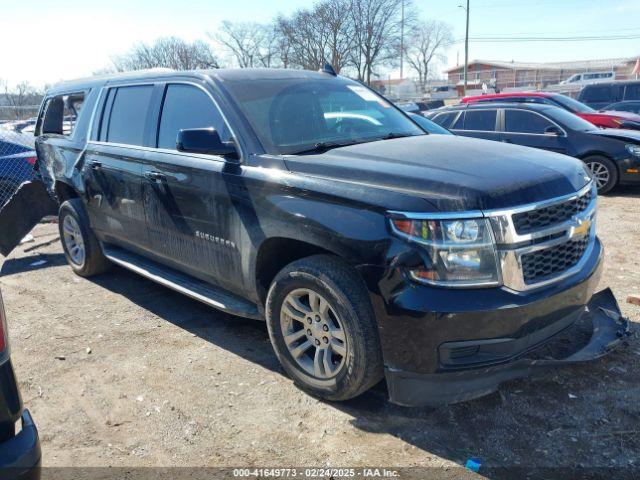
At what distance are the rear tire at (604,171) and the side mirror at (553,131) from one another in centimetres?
64

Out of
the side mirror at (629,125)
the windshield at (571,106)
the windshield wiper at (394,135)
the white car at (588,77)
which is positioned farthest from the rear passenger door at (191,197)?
the white car at (588,77)

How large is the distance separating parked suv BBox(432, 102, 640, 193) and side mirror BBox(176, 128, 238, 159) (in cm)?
721

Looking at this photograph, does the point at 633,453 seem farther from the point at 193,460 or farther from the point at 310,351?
the point at 193,460

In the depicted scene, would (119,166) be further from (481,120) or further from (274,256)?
(481,120)

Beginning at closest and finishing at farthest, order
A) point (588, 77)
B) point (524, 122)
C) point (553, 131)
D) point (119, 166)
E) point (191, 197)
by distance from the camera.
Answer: point (191, 197) → point (119, 166) → point (553, 131) → point (524, 122) → point (588, 77)

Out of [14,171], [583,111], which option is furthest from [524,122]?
[14,171]

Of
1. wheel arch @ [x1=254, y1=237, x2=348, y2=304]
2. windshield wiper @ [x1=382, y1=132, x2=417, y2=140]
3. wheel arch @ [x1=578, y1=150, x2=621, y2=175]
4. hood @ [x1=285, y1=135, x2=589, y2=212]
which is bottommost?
wheel arch @ [x1=578, y1=150, x2=621, y2=175]

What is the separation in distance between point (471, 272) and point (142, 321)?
3.05 m

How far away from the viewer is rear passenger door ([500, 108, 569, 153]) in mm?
9000

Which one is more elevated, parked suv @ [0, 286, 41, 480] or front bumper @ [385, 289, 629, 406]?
parked suv @ [0, 286, 41, 480]

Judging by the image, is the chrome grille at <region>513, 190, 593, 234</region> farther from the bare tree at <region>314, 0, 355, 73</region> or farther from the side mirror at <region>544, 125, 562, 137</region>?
the bare tree at <region>314, 0, 355, 73</region>

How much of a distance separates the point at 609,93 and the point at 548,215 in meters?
18.6

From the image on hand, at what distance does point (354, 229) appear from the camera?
2652 millimetres

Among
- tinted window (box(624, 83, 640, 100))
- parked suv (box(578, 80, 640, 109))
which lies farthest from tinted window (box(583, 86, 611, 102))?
tinted window (box(624, 83, 640, 100))
